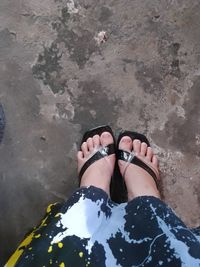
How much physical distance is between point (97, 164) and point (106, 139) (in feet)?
0.23

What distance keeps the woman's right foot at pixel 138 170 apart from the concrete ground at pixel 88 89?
0.03 m

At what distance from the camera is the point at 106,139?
1223 millimetres

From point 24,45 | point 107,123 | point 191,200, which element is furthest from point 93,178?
point 24,45

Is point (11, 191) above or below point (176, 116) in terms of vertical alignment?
below

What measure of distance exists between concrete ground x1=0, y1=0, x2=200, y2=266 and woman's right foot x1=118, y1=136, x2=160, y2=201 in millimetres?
31

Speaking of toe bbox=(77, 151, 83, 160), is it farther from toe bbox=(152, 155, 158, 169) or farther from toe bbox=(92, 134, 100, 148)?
toe bbox=(152, 155, 158, 169)

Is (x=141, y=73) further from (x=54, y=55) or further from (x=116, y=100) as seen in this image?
(x=54, y=55)

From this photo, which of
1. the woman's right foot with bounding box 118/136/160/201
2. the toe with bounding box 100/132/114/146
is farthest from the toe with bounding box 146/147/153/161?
the toe with bounding box 100/132/114/146

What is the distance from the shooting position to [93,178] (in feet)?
3.86

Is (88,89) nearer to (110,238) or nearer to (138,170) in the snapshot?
(138,170)

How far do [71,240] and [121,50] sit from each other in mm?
537

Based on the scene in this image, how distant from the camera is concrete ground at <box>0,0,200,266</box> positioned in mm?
1205

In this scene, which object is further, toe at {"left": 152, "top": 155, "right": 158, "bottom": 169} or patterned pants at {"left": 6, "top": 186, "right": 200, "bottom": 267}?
toe at {"left": 152, "top": 155, "right": 158, "bottom": 169}

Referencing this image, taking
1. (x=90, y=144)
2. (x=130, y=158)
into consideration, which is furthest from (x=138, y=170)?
(x=90, y=144)
